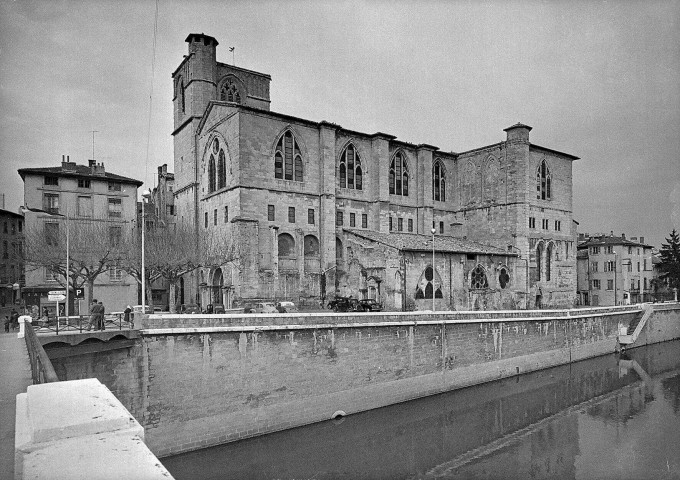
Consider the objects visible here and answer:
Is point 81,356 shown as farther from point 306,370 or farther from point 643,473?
point 643,473

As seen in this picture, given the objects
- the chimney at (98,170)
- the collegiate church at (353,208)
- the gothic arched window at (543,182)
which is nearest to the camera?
the collegiate church at (353,208)

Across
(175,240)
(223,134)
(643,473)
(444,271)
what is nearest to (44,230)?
(175,240)

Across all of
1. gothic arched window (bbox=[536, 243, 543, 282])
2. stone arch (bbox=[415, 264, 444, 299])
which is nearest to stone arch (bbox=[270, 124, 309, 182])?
stone arch (bbox=[415, 264, 444, 299])

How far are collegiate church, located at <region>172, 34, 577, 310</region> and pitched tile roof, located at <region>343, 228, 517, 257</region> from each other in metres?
0.24

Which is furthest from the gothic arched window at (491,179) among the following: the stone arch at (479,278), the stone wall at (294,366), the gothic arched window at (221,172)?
the gothic arched window at (221,172)

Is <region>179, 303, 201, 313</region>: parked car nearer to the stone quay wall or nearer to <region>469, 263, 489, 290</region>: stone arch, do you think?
the stone quay wall

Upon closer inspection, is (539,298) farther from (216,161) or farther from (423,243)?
(216,161)

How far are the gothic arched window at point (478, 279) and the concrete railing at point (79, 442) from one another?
38.5m

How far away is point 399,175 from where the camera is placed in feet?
142

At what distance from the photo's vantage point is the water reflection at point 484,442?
55.7 feet

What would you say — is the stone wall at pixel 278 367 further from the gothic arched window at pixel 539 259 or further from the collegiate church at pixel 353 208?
the gothic arched window at pixel 539 259

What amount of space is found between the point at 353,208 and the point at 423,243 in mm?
6795

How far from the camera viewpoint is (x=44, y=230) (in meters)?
31.2

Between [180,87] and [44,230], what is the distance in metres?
18.4
